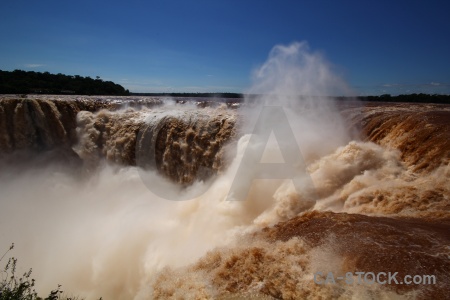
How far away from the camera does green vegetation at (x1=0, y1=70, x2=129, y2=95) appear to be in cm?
3466

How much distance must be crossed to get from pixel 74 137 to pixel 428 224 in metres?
16.3

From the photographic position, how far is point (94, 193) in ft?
44.6

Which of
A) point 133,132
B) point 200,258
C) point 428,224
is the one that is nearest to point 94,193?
point 133,132

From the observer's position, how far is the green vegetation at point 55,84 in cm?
3466

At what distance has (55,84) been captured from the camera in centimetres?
3834

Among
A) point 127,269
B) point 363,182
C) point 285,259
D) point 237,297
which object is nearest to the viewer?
point 237,297

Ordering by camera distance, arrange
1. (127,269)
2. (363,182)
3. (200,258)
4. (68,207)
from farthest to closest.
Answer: (68,207), (127,269), (363,182), (200,258)

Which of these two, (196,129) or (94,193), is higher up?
(196,129)

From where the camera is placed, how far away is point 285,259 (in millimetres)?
4641

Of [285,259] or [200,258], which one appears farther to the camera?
[200,258]

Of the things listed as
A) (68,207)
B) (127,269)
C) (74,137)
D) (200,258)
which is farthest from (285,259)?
(74,137)

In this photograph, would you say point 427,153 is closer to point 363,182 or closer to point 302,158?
point 363,182

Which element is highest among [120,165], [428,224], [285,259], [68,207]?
[428,224]

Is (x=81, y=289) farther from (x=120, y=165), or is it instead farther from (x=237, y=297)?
(x=120, y=165)
